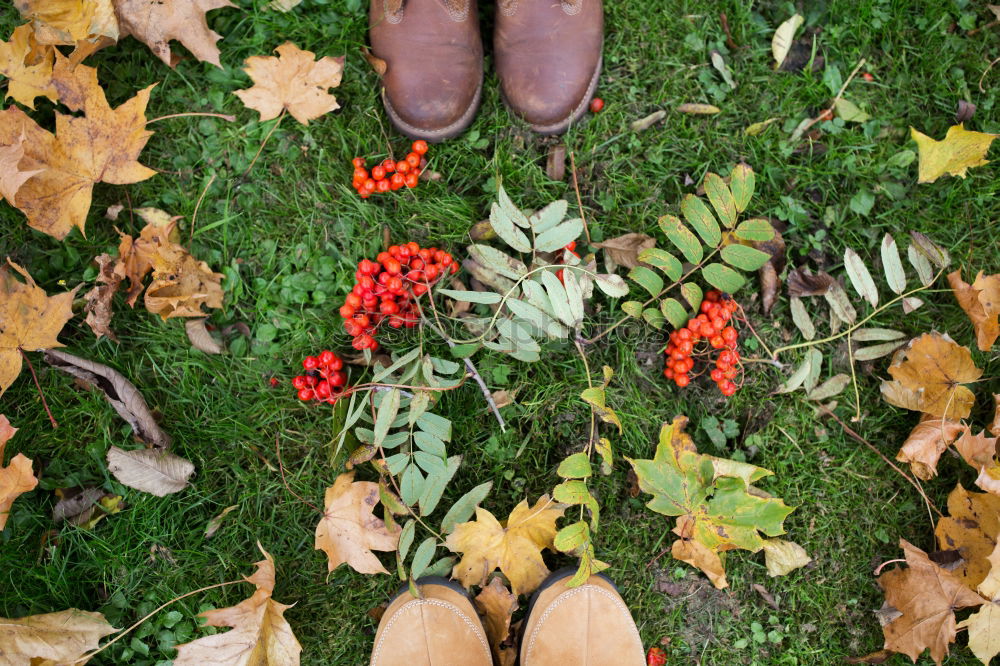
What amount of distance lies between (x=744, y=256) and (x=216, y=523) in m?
2.11

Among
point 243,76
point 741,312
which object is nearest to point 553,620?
point 741,312

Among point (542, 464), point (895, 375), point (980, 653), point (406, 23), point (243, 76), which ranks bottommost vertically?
point (980, 653)

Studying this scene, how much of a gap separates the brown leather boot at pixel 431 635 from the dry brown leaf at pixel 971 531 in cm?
171

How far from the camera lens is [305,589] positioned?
7.83ft

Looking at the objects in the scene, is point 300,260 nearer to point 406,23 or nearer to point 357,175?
point 357,175

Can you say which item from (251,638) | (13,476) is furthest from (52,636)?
(251,638)

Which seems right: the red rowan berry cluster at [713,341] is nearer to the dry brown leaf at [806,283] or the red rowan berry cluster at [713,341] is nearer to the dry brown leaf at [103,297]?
the dry brown leaf at [806,283]

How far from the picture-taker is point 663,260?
7.09ft

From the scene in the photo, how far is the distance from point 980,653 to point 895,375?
3.23 ft

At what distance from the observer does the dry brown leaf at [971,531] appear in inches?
88.5

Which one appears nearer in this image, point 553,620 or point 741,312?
point 553,620

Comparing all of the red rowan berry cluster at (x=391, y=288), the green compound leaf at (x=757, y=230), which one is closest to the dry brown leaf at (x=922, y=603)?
the green compound leaf at (x=757, y=230)

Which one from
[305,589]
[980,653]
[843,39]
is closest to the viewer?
[980,653]

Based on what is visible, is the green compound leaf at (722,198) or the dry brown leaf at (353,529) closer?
the green compound leaf at (722,198)
